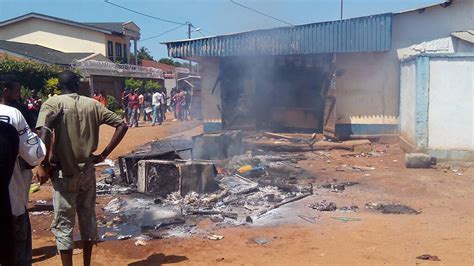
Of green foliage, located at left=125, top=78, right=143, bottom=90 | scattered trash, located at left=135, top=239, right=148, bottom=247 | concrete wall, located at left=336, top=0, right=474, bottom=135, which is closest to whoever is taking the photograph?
scattered trash, located at left=135, top=239, right=148, bottom=247

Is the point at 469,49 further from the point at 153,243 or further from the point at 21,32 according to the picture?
the point at 21,32

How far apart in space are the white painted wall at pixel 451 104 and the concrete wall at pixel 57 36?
29.3 meters

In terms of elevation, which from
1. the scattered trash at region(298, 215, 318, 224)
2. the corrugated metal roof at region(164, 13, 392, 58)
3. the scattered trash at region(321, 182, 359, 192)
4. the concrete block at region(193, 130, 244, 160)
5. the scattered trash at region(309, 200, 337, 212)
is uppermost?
the corrugated metal roof at region(164, 13, 392, 58)

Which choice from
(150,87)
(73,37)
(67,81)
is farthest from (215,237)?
(73,37)

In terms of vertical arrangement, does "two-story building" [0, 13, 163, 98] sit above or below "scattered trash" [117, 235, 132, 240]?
above

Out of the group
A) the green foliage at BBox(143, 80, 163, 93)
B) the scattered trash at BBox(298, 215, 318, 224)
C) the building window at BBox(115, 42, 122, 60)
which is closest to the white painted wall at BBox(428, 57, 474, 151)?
the scattered trash at BBox(298, 215, 318, 224)

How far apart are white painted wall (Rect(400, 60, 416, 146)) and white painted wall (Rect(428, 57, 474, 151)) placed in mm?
577

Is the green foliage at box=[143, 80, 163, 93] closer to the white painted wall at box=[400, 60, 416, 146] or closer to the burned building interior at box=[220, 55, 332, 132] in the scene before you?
the burned building interior at box=[220, 55, 332, 132]

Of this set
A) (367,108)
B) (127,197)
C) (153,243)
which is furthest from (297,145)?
(153,243)

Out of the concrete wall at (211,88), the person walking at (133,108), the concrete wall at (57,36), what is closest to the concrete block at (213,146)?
the concrete wall at (211,88)

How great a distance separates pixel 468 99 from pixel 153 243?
783 cm

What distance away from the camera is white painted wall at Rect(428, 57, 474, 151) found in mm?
9633

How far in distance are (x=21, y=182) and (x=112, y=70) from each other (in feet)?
90.2

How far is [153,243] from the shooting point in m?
5.10
